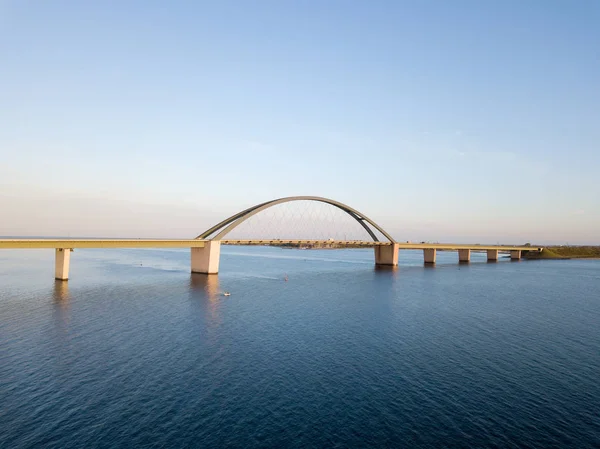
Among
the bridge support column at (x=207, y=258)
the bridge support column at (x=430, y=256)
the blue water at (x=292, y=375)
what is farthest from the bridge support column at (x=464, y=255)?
the bridge support column at (x=207, y=258)

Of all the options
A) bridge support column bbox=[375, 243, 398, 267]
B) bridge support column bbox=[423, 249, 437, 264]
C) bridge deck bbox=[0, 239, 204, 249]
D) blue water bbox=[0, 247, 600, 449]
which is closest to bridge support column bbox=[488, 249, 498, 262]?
bridge support column bbox=[423, 249, 437, 264]

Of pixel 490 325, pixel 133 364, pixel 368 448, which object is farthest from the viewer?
pixel 490 325

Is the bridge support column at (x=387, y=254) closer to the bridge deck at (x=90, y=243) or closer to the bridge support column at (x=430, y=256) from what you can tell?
the bridge support column at (x=430, y=256)

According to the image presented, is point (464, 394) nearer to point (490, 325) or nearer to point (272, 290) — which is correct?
point (490, 325)

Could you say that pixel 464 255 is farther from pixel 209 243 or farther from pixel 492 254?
pixel 209 243

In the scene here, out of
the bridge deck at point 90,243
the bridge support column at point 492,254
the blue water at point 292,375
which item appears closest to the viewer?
the blue water at point 292,375

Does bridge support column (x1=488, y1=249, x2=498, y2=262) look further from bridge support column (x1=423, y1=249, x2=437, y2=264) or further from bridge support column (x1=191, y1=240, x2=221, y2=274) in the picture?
bridge support column (x1=191, y1=240, x2=221, y2=274)

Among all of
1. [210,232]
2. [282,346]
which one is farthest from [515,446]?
[210,232]
